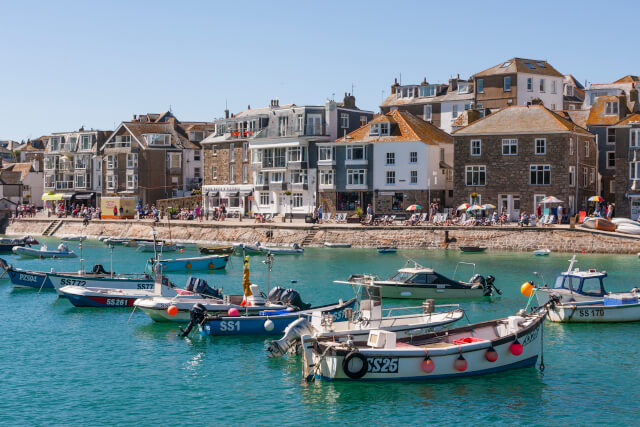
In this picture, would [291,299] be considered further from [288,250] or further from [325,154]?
[325,154]

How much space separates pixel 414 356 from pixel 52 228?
82130mm

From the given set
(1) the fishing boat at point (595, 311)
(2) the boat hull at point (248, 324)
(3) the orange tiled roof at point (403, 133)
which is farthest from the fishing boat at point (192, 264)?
(1) the fishing boat at point (595, 311)

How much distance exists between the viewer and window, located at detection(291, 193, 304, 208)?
298 ft

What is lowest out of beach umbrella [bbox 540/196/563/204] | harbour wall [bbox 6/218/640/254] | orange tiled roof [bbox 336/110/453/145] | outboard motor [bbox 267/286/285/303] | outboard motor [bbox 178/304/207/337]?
outboard motor [bbox 178/304/207/337]

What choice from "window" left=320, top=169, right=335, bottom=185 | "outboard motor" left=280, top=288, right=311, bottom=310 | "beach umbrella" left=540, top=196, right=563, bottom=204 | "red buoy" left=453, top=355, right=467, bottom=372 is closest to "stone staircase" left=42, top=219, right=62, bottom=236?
"window" left=320, top=169, right=335, bottom=185

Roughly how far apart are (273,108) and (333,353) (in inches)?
2803

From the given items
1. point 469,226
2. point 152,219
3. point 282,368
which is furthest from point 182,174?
point 282,368

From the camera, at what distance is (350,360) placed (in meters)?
26.9

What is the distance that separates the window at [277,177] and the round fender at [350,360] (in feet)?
215

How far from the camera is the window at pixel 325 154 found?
86938 mm

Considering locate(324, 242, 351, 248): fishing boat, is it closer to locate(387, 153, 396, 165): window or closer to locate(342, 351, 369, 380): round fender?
locate(387, 153, 396, 165): window

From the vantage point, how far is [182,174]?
111250mm

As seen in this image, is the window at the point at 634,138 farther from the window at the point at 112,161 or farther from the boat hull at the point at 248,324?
the window at the point at 112,161

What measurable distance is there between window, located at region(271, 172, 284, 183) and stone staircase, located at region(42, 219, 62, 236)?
93.6ft
